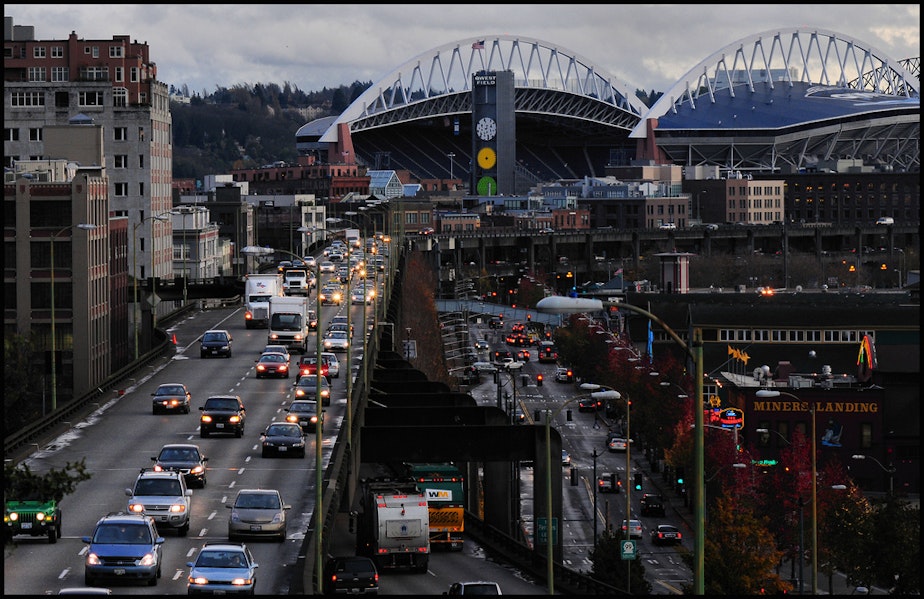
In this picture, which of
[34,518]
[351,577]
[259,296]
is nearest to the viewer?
[34,518]

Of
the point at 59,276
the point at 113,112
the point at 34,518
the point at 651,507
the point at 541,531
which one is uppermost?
the point at 113,112

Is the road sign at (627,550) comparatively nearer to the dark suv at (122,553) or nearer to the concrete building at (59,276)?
the dark suv at (122,553)

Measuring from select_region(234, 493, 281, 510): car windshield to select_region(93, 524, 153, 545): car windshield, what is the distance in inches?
259

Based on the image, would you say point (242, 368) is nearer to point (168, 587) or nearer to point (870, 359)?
point (870, 359)

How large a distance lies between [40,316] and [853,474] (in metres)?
45.6

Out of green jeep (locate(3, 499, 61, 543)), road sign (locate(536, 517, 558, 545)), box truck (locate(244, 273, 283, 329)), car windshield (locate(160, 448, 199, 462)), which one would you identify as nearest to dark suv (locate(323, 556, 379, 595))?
green jeep (locate(3, 499, 61, 543))

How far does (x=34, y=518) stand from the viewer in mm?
43219

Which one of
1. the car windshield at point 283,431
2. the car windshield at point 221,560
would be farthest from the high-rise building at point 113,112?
the car windshield at point 221,560

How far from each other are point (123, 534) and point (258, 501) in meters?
7.21

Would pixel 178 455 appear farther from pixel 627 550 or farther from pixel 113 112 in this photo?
pixel 113 112

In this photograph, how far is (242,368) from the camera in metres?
87.9

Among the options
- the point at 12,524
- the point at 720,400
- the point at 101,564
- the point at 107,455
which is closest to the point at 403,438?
the point at 107,455

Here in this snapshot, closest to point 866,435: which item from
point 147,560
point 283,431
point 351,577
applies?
point 283,431

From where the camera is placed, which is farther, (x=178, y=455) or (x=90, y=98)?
(x=90, y=98)
